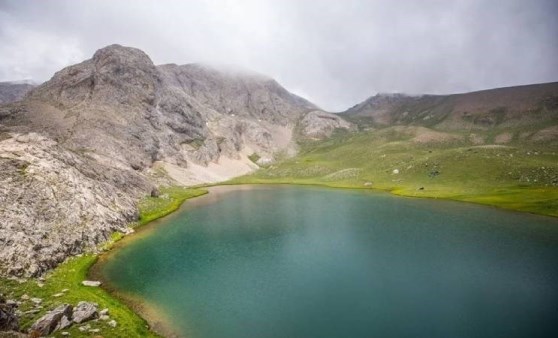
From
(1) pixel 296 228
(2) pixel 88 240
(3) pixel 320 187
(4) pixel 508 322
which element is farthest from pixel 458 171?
(2) pixel 88 240

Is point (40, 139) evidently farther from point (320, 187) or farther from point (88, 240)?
point (320, 187)

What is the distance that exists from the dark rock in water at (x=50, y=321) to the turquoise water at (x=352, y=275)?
10.4 meters

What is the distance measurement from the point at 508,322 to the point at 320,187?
146 m

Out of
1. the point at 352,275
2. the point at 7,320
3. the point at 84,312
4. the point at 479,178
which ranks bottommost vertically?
the point at 352,275

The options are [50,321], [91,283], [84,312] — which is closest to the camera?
[50,321]

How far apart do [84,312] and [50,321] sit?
378cm

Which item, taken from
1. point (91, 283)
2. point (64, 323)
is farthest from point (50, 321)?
point (91, 283)

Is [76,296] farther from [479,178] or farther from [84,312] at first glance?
[479,178]

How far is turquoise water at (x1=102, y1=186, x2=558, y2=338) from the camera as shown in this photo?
38312 millimetres

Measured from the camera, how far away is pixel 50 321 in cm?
3362

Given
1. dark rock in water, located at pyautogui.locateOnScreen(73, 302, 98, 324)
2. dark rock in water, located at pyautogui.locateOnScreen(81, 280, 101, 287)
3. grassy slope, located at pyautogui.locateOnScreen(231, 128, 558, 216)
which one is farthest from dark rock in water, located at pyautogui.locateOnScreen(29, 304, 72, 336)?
grassy slope, located at pyautogui.locateOnScreen(231, 128, 558, 216)

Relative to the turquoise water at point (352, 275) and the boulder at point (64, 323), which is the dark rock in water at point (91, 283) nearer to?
the turquoise water at point (352, 275)

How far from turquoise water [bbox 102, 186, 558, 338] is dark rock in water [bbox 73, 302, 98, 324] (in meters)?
7.94

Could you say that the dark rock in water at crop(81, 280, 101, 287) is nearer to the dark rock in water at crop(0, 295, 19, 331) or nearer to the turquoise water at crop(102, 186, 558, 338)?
the turquoise water at crop(102, 186, 558, 338)
